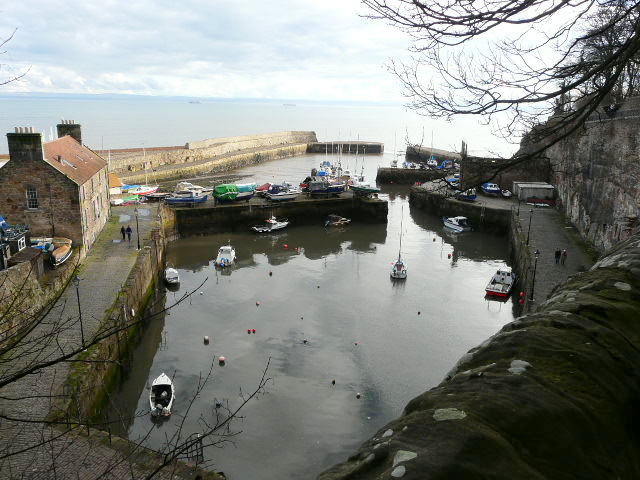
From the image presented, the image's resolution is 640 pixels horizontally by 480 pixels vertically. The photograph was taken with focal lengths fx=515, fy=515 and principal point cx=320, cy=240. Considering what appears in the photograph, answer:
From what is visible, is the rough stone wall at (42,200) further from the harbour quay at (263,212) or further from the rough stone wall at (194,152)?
the rough stone wall at (194,152)

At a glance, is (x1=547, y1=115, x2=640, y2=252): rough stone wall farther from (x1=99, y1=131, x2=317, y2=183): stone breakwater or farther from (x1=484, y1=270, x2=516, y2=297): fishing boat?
(x1=99, y1=131, x2=317, y2=183): stone breakwater

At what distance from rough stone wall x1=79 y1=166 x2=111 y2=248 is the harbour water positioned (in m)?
4.30

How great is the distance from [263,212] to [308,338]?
1755cm

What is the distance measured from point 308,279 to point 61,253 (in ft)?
36.1

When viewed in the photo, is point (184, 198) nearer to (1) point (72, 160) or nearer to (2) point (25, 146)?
(1) point (72, 160)

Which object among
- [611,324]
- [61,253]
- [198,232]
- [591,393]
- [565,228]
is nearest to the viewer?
[591,393]

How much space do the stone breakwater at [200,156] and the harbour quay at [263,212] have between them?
13.8 m

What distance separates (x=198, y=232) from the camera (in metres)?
33.2

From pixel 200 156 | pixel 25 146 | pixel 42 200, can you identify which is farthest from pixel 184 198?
pixel 200 156

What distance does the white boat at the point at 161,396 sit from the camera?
45.9ft

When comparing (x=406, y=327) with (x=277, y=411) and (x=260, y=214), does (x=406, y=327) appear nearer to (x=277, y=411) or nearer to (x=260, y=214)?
(x=277, y=411)

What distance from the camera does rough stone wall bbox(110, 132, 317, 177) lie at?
4884 centimetres

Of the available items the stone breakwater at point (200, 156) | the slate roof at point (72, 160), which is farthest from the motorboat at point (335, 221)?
the stone breakwater at point (200, 156)

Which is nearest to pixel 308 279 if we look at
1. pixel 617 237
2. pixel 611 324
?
pixel 617 237
